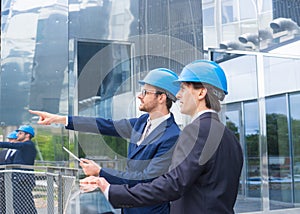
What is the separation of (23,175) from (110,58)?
1891 mm

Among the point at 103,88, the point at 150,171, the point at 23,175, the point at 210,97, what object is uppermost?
the point at 103,88

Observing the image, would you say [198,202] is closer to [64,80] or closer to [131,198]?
[131,198]

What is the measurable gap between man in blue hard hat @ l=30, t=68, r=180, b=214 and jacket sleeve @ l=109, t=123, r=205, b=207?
446mm

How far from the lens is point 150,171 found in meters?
2.51

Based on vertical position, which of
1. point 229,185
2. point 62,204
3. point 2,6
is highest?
point 2,6

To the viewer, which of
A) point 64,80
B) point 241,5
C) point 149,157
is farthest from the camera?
point 241,5

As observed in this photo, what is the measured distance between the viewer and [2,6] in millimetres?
6023

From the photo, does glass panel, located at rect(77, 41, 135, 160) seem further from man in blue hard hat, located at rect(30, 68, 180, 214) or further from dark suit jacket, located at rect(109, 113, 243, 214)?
dark suit jacket, located at rect(109, 113, 243, 214)

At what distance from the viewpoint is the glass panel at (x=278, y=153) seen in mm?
6980

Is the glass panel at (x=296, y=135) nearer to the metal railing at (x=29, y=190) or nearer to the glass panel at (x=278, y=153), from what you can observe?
the glass panel at (x=278, y=153)

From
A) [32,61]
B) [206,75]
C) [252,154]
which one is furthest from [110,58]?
[206,75]

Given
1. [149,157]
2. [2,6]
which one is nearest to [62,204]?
[149,157]

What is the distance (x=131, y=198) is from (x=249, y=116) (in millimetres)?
5058

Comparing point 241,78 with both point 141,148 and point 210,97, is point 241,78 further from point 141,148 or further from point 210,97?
point 210,97
